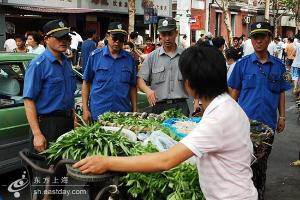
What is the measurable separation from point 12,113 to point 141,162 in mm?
3348

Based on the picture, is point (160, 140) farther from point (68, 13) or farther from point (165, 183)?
point (68, 13)

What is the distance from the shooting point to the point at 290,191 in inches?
215

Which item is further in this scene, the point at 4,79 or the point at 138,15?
the point at 138,15

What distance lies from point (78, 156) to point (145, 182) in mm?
422

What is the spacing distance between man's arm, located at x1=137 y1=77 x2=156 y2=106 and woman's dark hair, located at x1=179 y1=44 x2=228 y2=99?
228 centimetres

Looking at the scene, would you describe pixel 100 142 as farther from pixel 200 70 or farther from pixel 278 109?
pixel 278 109

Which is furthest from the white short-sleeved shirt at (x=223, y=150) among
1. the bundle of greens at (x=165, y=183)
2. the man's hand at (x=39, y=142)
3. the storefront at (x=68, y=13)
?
the storefront at (x=68, y=13)

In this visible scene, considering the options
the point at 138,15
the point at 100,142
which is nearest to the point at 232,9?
the point at 138,15

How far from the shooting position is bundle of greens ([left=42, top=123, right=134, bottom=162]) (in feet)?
8.80

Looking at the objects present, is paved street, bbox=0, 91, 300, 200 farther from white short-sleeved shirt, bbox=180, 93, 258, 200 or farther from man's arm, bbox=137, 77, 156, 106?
white short-sleeved shirt, bbox=180, 93, 258, 200

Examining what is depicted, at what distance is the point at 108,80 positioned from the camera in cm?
486

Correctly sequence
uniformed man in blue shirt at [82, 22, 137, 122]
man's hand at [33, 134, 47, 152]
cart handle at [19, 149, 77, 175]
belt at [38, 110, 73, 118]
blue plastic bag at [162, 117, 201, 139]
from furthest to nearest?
uniformed man in blue shirt at [82, 22, 137, 122], belt at [38, 110, 73, 118], man's hand at [33, 134, 47, 152], blue plastic bag at [162, 117, 201, 139], cart handle at [19, 149, 77, 175]

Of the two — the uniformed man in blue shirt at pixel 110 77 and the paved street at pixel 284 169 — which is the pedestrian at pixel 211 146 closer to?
the uniformed man in blue shirt at pixel 110 77

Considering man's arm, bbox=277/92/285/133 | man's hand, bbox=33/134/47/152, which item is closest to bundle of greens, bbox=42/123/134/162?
man's hand, bbox=33/134/47/152
